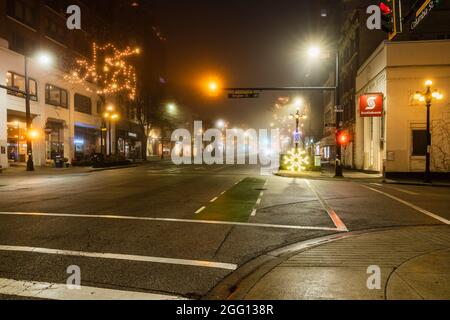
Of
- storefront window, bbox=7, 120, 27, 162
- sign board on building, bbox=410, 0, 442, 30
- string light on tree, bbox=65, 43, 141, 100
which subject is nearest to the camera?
sign board on building, bbox=410, 0, 442, 30

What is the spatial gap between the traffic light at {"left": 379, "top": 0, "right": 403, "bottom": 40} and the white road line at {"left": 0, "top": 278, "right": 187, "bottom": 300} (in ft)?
32.0

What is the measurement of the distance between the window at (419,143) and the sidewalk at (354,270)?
20884 mm

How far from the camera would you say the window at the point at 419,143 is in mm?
27562

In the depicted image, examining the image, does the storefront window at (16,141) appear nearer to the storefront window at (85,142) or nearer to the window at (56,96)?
the window at (56,96)

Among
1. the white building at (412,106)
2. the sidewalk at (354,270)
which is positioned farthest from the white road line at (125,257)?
the white building at (412,106)

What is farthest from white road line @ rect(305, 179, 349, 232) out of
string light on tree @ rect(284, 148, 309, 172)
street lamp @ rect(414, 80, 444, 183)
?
string light on tree @ rect(284, 148, 309, 172)

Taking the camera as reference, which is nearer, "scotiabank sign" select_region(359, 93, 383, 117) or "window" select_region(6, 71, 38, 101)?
"scotiabank sign" select_region(359, 93, 383, 117)

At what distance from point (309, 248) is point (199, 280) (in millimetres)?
2699

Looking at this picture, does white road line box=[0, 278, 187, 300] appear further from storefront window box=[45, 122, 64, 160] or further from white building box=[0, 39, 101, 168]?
storefront window box=[45, 122, 64, 160]

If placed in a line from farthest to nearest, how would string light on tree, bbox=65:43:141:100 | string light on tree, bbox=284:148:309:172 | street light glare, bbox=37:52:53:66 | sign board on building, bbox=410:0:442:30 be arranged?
string light on tree, bbox=65:43:141:100, string light on tree, bbox=284:148:309:172, street light glare, bbox=37:52:53:66, sign board on building, bbox=410:0:442:30

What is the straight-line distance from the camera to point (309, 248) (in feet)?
25.2

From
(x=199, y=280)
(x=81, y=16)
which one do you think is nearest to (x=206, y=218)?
(x=199, y=280)

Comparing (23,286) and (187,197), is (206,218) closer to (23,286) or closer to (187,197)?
(187,197)

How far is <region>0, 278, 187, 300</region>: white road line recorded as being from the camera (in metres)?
5.13
